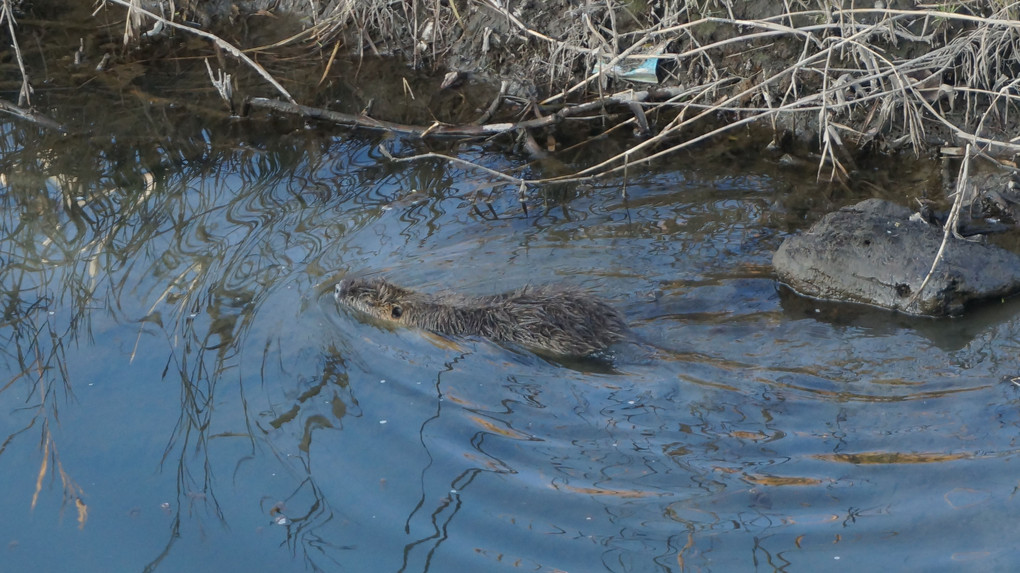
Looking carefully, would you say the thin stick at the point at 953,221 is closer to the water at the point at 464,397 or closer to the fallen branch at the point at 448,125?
the water at the point at 464,397

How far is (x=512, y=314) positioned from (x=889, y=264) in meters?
2.12

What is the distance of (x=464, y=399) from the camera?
477 cm

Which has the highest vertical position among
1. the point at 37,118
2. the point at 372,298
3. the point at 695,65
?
the point at 37,118

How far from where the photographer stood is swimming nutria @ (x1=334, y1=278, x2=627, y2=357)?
205 inches

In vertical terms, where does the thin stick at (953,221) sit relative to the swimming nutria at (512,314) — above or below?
above

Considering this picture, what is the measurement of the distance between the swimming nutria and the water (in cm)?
10

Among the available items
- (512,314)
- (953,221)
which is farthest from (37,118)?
(953,221)

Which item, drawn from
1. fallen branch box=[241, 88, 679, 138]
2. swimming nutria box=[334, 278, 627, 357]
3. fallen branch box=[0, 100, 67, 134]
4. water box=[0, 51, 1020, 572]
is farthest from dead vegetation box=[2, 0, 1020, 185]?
swimming nutria box=[334, 278, 627, 357]

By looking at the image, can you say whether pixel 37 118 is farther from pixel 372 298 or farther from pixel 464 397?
pixel 464 397

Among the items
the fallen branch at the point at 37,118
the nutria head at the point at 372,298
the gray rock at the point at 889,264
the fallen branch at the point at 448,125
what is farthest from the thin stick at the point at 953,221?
the fallen branch at the point at 37,118

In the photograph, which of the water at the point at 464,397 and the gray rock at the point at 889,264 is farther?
the gray rock at the point at 889,264

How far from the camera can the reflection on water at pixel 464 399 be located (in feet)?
12.9

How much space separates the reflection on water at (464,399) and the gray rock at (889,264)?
0.13 metres

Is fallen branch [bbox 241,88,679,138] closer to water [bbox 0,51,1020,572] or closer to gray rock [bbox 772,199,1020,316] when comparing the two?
water [bbox 0,51,1020,572]
